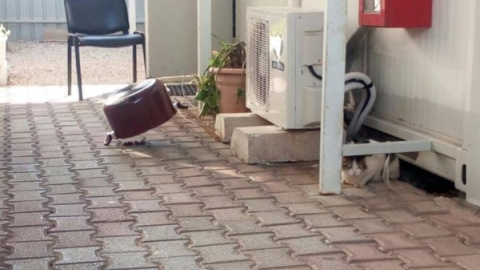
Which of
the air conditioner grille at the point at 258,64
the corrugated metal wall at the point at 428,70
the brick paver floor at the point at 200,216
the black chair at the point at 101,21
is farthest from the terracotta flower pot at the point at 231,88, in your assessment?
the black chair at the point at 101,21

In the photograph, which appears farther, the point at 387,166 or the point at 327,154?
the point at 387,166

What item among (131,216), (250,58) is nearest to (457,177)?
(131,216)

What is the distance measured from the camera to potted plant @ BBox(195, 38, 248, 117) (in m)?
5.70

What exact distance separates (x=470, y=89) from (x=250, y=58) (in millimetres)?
1845

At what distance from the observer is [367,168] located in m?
4.18

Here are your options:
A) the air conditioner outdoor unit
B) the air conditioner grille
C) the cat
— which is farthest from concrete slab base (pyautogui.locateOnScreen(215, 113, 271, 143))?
the cat

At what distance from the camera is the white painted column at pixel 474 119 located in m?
3.62

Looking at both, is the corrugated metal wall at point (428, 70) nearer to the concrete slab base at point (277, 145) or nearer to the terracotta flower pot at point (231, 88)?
the concrete slab base at point (277, 145)

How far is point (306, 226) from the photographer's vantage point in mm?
3494

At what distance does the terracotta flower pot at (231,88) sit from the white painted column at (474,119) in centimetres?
218

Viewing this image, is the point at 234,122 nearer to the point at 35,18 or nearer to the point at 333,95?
the point at 333,95

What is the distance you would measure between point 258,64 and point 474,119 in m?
1.71

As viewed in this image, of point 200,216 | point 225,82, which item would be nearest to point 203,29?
point 225,82

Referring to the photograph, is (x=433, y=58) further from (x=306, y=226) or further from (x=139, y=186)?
(x=139, y=186)
